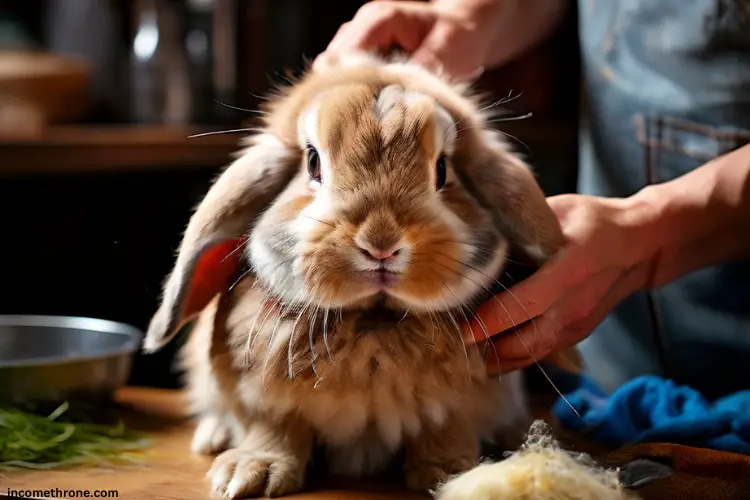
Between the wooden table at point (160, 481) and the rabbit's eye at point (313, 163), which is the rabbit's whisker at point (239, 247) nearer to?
the rabbit's eye at point (313, 163)

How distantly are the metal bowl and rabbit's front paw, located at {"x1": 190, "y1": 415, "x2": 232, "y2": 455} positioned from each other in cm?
18

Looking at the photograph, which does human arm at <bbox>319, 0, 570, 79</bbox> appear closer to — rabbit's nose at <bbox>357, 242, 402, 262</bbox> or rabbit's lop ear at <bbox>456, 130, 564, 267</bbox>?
rabbit's lop ear at <bbox>456, 130, 564, 267</bbox>

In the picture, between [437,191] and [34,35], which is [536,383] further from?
[34,35]

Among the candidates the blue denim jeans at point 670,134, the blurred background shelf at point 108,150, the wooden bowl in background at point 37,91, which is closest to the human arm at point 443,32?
the blue denim jeans at point 670,134

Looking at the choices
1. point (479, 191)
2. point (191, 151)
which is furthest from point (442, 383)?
point (191, 151)

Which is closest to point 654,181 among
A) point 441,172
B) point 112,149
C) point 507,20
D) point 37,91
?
point 507,20

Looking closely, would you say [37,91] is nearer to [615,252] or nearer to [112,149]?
[112,149]

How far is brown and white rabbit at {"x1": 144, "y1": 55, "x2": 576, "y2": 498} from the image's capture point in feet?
2.81

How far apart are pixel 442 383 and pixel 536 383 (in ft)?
1.00

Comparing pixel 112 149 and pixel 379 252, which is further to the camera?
pixel 112 149

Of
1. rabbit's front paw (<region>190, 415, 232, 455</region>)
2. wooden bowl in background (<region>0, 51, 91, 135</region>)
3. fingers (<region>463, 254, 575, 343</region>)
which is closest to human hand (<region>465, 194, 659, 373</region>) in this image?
fingers (<region>463, 254, 575, 343</region>)

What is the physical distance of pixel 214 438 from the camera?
3.53 feet

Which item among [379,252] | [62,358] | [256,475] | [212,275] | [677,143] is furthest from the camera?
[677,143]

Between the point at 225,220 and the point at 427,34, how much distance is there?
1.43 feet
